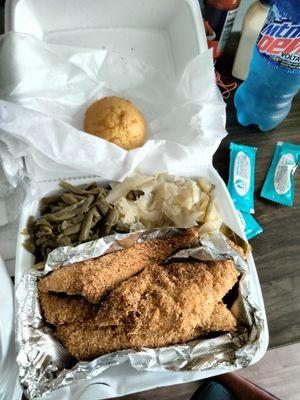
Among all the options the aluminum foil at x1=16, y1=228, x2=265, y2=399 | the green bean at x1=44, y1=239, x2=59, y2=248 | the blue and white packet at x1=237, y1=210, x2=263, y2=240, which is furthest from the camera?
the blue and white packet at x1=237, y1=210, x2=263, y2=240

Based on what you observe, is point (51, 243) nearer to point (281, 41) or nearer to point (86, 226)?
point (86, 226)

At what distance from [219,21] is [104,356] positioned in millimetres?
697

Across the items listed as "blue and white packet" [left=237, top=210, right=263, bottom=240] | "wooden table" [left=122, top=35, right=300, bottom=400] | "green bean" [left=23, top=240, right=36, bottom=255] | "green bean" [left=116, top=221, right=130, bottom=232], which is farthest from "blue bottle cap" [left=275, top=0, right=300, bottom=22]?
"green bean" [left=23, top=240, right=36, bottom=255]

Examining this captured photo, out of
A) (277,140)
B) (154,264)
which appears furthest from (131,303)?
(277,140)

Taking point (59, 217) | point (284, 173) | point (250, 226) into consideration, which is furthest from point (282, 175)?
point (59, 217)

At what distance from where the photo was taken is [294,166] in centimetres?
79

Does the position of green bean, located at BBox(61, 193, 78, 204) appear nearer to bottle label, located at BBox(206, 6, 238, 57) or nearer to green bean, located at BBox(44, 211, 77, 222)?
green bean, located at BBox(44, 211, 77, 222)

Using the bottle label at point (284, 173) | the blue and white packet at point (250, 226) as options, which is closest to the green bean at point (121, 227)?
the blue and white packet at point (250, 226)

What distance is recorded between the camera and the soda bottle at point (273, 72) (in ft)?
2.11

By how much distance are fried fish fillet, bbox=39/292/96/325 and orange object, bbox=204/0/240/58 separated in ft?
2.08

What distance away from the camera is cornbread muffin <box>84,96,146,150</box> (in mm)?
665

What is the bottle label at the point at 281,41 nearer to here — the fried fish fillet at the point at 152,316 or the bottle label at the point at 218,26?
the bottle label at the point at 218,26

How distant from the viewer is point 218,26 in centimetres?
80

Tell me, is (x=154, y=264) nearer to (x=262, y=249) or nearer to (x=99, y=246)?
(x=99, y=246)
